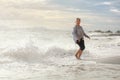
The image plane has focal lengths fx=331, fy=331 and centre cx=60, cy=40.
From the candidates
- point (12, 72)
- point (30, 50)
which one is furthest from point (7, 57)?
point (12, 72)

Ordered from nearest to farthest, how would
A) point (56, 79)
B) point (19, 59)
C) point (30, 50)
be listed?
point (56, 79), point (19, 59), point (30, 50)

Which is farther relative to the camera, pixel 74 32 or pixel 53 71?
pixel 74 32

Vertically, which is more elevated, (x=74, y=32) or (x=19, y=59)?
(x=74, y=32)

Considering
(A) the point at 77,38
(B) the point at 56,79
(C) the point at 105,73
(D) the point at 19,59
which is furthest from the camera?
(A) the point at 77,38

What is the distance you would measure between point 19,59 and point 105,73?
5.73 metres

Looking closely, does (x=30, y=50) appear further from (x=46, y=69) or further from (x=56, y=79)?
(x=56, y=79)

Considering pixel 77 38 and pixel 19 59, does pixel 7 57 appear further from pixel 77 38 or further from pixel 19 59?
pixel 77 38

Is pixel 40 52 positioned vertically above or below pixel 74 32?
below

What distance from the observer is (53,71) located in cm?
1159

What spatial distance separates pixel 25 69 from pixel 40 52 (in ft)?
20.9

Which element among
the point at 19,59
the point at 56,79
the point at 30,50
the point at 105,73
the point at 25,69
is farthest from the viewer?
the point at 30,50

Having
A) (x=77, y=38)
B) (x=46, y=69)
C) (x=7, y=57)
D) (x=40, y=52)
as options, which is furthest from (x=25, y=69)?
(x=40, y=52)

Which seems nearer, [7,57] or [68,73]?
[68,73]

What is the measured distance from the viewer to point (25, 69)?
12.0 m
